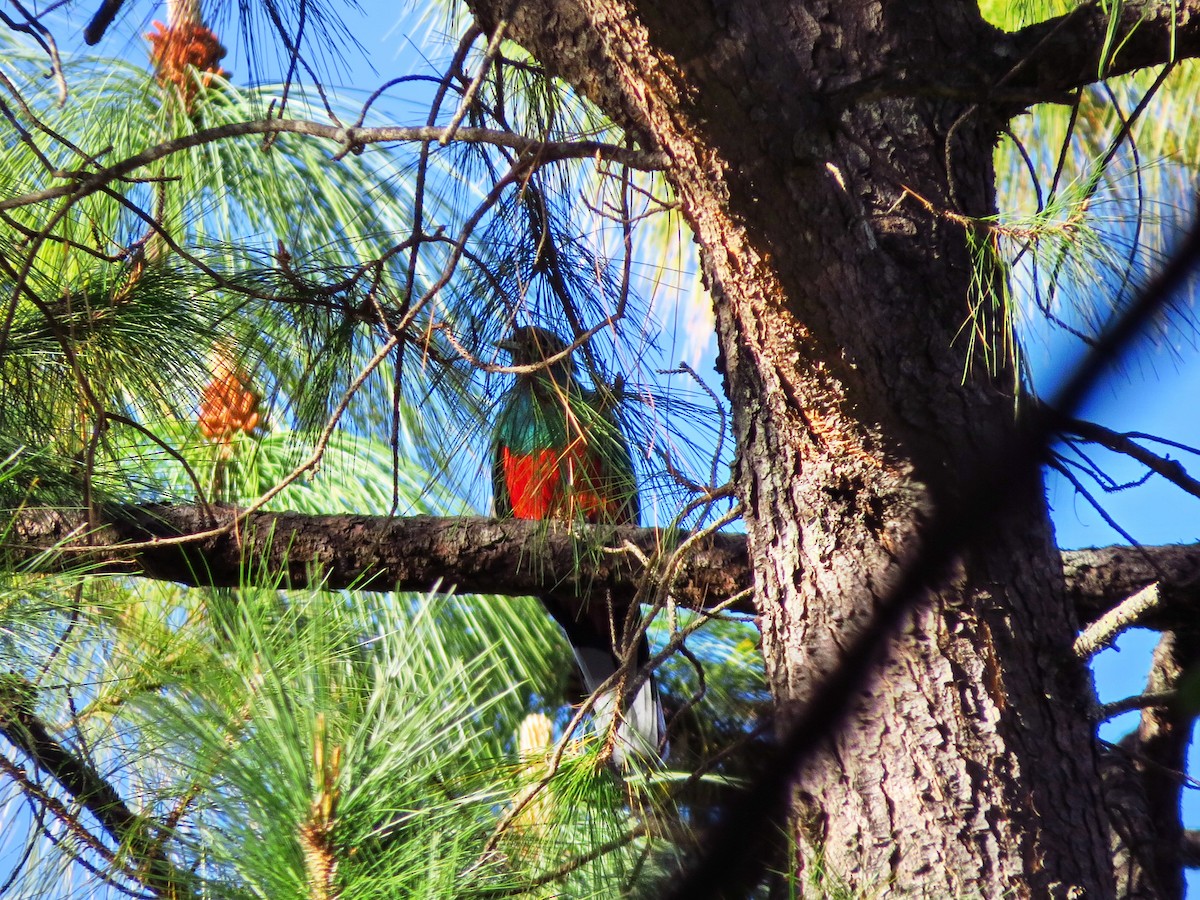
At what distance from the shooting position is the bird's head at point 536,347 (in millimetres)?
→ 1271

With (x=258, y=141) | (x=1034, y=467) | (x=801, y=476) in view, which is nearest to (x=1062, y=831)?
(x=801, y=476)

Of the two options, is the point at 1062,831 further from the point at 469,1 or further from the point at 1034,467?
the point at 469,1

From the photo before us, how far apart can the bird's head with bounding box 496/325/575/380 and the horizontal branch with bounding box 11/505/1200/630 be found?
0.64 ft

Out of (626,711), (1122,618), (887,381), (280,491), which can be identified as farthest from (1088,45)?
(280,491)

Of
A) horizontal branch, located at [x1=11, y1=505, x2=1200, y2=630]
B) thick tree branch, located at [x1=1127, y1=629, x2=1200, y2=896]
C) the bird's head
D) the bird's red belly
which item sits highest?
the bird's head

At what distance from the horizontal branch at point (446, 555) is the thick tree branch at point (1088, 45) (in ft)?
2.03

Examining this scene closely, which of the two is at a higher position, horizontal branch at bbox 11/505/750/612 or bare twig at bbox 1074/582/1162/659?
horizontal branch at bbox 11/505/750/612

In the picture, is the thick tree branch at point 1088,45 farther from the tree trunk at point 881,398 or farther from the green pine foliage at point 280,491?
the green pine foliage at point 280,491

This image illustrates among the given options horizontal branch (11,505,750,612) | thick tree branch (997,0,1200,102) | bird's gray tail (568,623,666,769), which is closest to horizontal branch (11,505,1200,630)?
horizontal branch (11,505,750,612)

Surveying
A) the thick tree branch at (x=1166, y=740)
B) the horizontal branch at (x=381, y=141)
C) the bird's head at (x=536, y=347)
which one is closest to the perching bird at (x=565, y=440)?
the bird's head at (x=536, y=347)

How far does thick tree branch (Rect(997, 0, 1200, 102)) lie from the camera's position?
917 mm

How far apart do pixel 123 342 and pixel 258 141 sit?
1.23m

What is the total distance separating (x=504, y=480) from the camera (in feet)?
5.60

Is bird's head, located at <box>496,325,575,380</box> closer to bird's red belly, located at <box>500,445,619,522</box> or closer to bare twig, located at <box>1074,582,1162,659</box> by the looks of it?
bird's red belly, located at <box>500,445,619,522</box>
